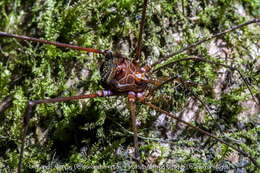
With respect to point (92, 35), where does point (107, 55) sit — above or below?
below

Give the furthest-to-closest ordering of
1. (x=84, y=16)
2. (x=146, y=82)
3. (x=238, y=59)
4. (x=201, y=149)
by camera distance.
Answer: (x=84, y=16) → (x=238, y=59) → (x=201, y=149) → (x=146, y=82)

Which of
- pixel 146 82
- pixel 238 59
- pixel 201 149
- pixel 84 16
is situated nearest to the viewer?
pixel 146 82

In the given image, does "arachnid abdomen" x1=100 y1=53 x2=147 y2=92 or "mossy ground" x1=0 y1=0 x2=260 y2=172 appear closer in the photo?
"arachnid abdomen" x1=100 y1=53 x2=147 y2=92

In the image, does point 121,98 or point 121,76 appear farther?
point 121,98

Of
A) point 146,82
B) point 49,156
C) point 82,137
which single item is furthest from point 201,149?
point 49,156

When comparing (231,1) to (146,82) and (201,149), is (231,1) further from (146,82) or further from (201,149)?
(201,149)

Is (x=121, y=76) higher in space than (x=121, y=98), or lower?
higher

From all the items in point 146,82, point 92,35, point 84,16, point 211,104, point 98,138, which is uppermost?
point 84,16

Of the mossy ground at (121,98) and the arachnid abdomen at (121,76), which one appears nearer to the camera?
the arachnid abdomen at (121,76)
